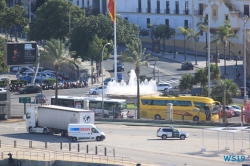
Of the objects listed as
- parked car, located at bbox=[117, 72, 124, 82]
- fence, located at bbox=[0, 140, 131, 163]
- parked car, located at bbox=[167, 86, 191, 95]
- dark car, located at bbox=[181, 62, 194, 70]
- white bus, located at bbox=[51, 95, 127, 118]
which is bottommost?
fence, located at bbox=[0, 140, 131, 163]

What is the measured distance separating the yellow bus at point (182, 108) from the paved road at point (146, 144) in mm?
4669

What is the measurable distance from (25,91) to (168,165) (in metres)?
49.9

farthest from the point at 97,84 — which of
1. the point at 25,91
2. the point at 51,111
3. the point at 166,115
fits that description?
the point at 51,111

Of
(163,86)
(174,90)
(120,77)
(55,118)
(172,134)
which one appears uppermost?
(120,77)

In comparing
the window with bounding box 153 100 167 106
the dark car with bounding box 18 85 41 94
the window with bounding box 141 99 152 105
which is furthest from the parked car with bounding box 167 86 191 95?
the window with bounding box 153 100 167 106

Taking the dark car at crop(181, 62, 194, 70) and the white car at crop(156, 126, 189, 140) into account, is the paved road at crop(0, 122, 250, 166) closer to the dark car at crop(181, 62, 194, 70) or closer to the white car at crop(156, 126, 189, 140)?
the white car at crop(156, 126, 189, 140)

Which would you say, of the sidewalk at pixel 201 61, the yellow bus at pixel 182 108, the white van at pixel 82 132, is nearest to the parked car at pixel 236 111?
the yellow bus at pixel 182 108

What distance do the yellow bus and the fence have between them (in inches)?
650

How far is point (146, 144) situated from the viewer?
237 feet

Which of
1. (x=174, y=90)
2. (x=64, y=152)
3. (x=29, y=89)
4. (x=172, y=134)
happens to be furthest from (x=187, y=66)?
(x=64, y=152)

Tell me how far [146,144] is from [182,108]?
14264 millimetres

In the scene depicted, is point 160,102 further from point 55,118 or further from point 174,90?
point 174,90

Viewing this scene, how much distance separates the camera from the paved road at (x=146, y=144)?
215 feet

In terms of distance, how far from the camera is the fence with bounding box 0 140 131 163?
217 feet
